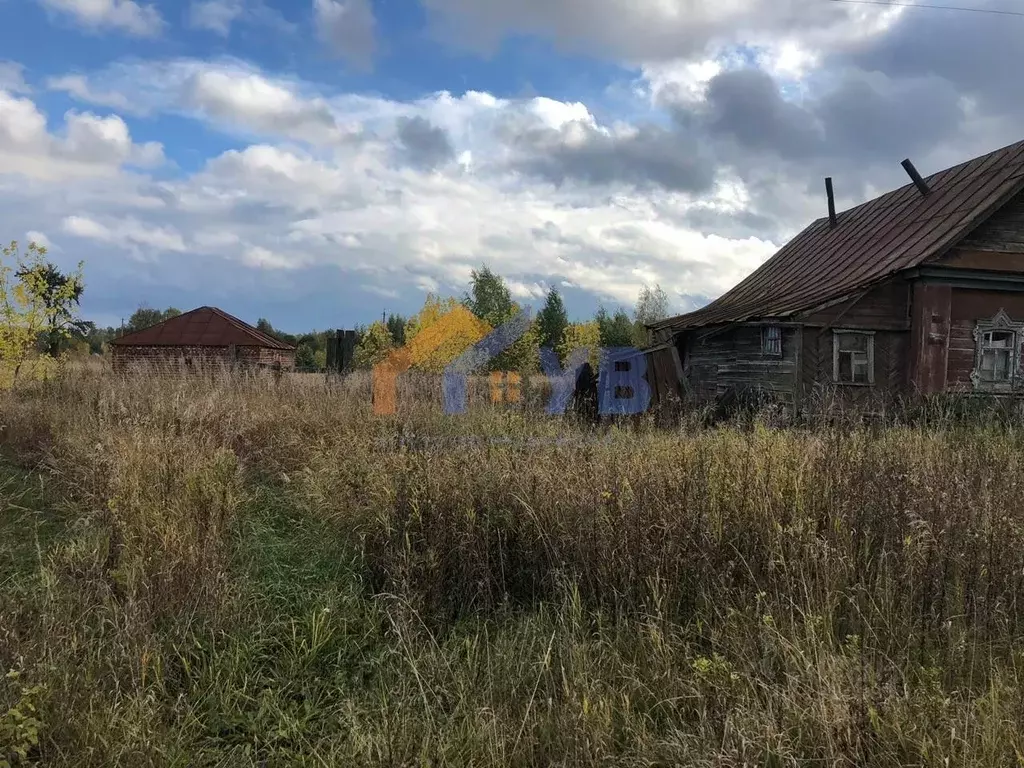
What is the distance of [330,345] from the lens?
1430 cm

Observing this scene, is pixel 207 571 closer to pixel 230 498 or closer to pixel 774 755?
pixel 230 498

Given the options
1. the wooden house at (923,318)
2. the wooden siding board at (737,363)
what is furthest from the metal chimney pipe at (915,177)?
the wooden siding board at (737,363)

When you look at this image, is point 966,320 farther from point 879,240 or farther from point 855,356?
point 879,240

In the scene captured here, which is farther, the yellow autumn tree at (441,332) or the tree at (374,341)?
the tree at (374,341)

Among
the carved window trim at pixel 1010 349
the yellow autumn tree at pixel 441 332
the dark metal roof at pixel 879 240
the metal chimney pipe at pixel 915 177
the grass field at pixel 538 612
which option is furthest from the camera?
the yellow autumn tree at pixel 441 332

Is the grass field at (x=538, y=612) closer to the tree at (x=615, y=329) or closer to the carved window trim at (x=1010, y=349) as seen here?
the carved window trim at (x=1010, y=349)

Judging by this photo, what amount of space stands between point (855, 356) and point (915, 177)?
536 cm

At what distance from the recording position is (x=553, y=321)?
47406 millimetres

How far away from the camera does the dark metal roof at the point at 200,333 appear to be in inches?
1251

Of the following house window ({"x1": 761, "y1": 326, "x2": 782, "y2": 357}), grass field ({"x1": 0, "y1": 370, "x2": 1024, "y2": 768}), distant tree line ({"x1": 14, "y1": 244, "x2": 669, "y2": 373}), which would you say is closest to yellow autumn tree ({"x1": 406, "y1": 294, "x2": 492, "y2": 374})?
distant tree line ({"x1": 14, "y1": 244, "x2": 669, "y2": 373})

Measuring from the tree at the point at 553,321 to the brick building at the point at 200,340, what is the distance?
19.3m

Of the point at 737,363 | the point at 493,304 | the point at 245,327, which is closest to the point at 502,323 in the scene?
the point at 493,304

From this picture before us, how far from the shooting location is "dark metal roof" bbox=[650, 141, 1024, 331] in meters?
12.5

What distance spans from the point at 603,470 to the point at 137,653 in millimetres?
2773
